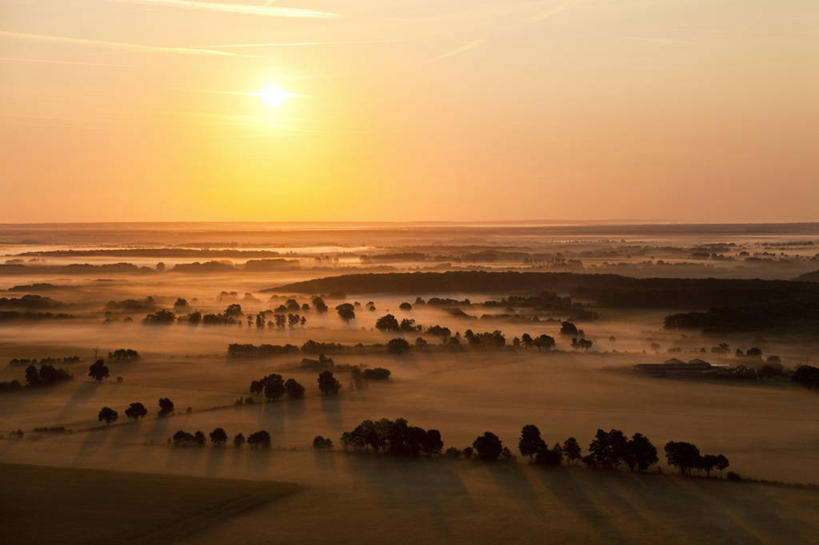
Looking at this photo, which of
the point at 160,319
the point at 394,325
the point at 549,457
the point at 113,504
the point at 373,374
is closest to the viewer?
the point at 113,504

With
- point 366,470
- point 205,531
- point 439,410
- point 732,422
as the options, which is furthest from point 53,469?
point 732,422

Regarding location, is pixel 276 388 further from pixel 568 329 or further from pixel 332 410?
pixel 568 329

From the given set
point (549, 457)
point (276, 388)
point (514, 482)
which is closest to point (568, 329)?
point (276, 388)

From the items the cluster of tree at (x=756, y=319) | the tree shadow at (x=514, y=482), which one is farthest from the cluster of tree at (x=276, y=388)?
the cluster of tree at (x=756, y=319)

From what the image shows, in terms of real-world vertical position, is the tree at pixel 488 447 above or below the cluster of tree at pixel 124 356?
below

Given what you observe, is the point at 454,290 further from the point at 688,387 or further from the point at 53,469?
the point at 53,469

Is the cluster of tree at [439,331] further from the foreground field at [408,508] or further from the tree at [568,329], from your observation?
the foreground field at [408,508]

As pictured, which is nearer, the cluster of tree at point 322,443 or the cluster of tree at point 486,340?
the cluster of tree at point 322,443
